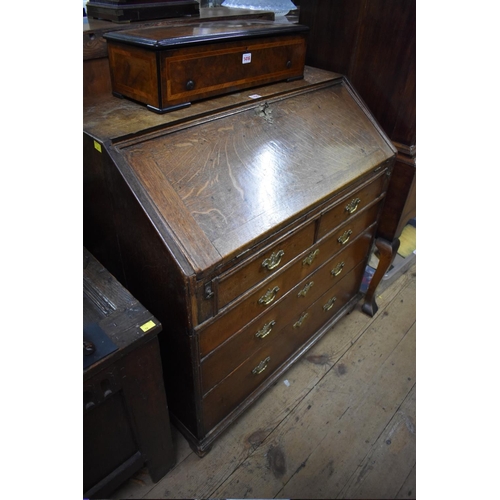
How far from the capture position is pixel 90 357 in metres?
0.99

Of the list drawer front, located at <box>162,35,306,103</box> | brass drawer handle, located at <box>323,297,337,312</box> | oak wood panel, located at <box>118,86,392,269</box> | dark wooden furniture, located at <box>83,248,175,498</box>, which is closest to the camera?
dark wooden furniture, located at <box>83,248,175,498</box>

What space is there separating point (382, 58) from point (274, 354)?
4.54ft

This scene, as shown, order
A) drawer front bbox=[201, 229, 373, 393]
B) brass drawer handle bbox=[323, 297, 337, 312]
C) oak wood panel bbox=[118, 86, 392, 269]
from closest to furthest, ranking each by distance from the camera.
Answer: oak wood panel bbox=[118, 86, 392, 269], drawer front bbox=[201, 229, 373, 393], brass drawer handle bbox=[323, 297, 337, 312]

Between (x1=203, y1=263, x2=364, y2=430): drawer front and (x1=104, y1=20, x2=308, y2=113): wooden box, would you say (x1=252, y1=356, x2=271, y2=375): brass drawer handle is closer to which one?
(x1=203, y1=263, x2=364, y2=430): drawer front

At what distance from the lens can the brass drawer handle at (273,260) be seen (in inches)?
51.2

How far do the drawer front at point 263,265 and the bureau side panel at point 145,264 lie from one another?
0.48 ft

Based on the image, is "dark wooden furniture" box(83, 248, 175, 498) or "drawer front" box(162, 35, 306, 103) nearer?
"dark wooden furniture" box(83, 248, 175, 498)

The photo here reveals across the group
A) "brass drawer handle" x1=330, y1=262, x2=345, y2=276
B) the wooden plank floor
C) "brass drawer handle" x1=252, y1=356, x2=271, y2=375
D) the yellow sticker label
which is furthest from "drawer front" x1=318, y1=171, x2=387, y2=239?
the wooden plank floor

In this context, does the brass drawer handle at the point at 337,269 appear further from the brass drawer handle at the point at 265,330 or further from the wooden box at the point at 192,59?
the wooden box at the point at 192,59

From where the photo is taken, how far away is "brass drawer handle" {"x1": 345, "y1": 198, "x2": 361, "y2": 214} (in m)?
1.60

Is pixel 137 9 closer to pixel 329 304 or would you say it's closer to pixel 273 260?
pixel 273 260

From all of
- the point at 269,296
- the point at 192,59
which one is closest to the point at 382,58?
the point at 192,59

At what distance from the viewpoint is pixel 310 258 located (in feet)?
5.11

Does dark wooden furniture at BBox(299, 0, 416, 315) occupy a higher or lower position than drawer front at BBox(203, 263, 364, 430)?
higher
